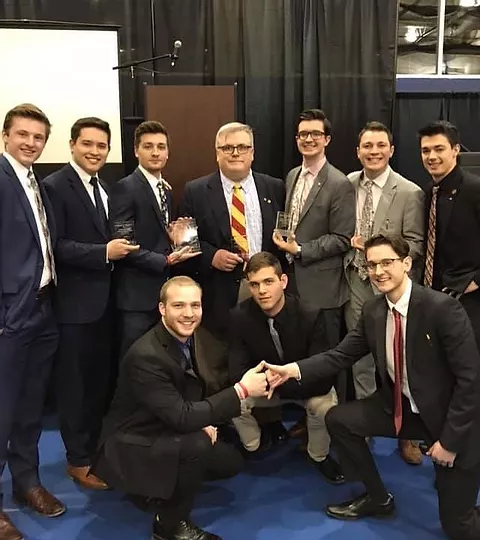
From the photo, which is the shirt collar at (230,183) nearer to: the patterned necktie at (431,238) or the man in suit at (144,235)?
the man in suit at (144,235)

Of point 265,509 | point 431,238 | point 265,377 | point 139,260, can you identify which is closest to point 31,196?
point 139,260

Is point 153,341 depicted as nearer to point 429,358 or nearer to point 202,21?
point 429,358

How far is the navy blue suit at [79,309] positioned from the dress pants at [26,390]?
5.3 inches

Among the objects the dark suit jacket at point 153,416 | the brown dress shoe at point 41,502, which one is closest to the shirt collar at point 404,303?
the dark suit jacket at point 153,416

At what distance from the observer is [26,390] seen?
276 cm

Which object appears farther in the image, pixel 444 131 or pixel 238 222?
pixel 238 222

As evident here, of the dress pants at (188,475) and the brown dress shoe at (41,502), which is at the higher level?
the dress pants at (188,475)

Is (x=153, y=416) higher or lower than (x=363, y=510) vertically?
higher

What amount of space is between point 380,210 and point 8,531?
7.19 ft

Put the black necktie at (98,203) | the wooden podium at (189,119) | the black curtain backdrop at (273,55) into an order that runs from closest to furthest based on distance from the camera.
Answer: the black necktie at (98,203) → the wooden podium at (189,119) → the black curtain backdrop at (273,55)

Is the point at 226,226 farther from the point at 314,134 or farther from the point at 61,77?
the point at 61,77

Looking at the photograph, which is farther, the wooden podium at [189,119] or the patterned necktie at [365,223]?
the wooden podium at [189,119]

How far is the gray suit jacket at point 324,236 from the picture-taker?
125 inches

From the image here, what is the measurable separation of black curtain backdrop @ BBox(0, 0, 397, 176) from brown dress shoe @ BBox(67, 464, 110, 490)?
204 centimetres
